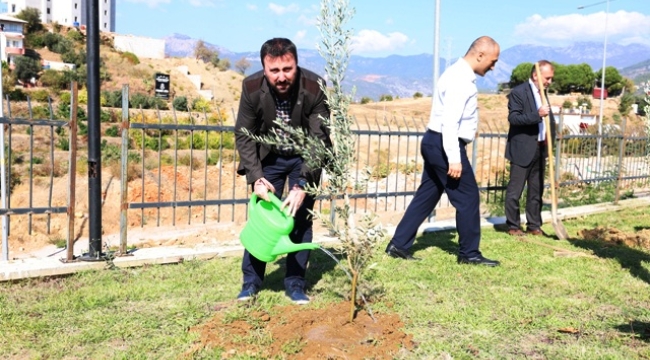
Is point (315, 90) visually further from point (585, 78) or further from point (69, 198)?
point (585, 78)

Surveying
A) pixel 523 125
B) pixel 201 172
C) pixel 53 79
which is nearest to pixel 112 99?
pixel 53 79

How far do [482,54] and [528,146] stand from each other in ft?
6.56

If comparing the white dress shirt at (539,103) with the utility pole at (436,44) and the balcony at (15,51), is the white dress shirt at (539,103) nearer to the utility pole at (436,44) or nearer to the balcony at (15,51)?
the utility pole at (436,44)

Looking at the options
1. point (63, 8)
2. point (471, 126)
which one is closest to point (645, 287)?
point (471, 126)

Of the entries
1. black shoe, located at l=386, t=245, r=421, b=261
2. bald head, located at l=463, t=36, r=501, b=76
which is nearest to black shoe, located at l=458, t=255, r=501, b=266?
black shoe, located at l=386, t=245, r=421, b=261

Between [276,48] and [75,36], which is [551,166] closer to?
[276,48]

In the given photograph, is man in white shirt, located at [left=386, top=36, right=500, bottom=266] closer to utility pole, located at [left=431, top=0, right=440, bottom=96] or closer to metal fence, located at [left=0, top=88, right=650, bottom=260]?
metal fence, located at [left=0, top=88, right=650, bottom=260]

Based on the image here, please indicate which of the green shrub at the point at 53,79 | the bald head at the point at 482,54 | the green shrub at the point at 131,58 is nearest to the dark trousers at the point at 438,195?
the bald head at the point at 482,54

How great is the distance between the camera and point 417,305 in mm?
4012

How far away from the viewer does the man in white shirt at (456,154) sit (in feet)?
15.7

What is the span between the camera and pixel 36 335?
133 inches

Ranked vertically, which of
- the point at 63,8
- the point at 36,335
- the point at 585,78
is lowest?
the point at 36,335

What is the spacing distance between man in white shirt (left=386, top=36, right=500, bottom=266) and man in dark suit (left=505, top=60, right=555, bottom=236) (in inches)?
61.2

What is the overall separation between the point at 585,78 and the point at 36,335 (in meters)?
81.4
